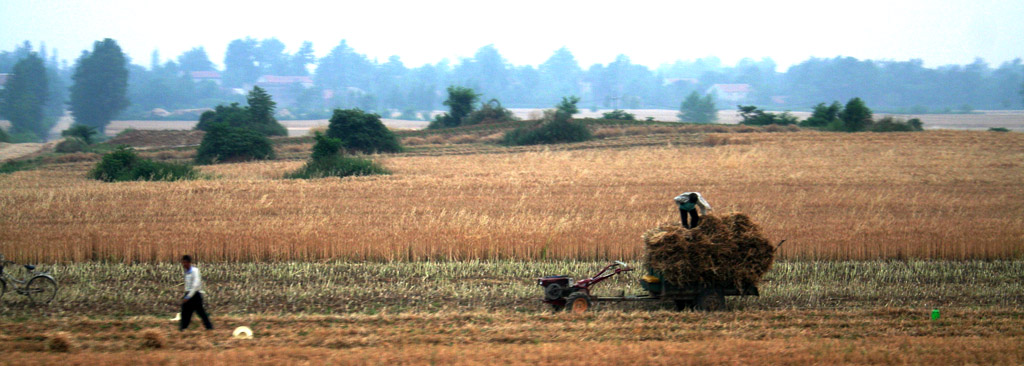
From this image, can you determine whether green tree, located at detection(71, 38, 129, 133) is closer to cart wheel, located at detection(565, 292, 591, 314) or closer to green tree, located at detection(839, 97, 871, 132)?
green tree, located at detection(839, 97, 871, 132)

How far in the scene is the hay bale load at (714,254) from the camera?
9609mm

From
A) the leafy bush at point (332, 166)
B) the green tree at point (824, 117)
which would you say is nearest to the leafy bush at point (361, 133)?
the leafy bush at point (332, 166)

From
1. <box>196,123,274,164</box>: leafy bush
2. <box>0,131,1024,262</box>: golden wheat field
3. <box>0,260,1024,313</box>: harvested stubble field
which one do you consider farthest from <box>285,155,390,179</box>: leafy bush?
<box>0,260,1024,313</box>: harvested stubble field

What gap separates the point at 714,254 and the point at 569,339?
2481mm

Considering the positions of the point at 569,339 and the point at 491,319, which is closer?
the point at 569,339

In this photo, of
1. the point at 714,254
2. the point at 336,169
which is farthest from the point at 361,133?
the point at 714,254

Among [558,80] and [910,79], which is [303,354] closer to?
[910,79]

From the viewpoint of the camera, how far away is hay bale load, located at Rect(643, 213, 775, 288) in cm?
961

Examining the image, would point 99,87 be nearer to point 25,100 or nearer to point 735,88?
point 25,100

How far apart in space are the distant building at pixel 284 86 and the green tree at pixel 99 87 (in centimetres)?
5259

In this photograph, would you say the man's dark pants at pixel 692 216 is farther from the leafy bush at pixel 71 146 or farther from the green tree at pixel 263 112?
the green tree at pixel 263 112

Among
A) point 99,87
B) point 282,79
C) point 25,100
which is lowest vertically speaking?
point 25,100

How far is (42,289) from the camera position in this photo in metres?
10.4

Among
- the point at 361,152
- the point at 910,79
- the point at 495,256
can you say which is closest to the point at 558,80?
the point at 910,79
